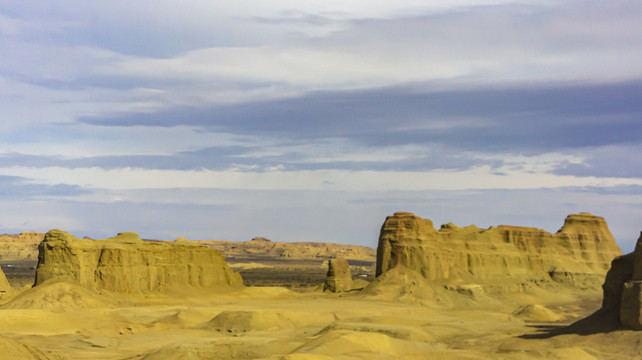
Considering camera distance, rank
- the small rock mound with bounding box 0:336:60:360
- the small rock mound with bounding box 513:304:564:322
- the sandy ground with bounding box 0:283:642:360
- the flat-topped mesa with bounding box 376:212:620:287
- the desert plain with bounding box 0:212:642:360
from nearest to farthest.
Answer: the small rock mound with bounding box 0:336:60:360
the sandy ground with bounding box 0:283:642:360
the desert plain with bounding box 0:212:642:360
the small rock mound with bounding box 513:304:564:322
the flat-topped mesa with bounding box 376:212:620:287

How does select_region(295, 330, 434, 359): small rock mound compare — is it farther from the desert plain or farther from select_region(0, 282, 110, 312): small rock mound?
select_region(0, 282, 110, 312): small rock mound

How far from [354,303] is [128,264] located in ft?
A: 76.8

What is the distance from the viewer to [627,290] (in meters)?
41.0

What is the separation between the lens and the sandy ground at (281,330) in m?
41.1

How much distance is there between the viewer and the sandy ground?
41094mm

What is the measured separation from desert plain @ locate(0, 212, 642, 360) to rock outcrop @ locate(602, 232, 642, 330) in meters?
0.18

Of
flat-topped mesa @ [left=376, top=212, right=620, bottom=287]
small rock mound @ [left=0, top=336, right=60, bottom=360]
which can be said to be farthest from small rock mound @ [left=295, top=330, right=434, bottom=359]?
flat-topped mesa @ [left=376, top=212, right=620, bottom=287]

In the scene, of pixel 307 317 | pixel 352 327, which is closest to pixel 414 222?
pixel 307 317

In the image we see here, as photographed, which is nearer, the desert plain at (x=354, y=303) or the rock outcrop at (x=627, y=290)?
the rock outcrop at (x=627, y=290)

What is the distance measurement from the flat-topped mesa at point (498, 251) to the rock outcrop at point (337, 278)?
5.84 meters

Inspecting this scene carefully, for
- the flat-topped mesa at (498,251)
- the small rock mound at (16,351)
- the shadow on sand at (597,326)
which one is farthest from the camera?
the flat-topped mesa at (498,251)

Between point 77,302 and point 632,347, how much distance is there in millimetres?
44568

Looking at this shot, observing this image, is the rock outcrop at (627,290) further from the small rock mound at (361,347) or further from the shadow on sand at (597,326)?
the small rock mound at (361,347)

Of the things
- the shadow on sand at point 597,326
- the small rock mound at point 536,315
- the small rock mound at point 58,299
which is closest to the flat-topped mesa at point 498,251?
the small rock mound at point 536,315
